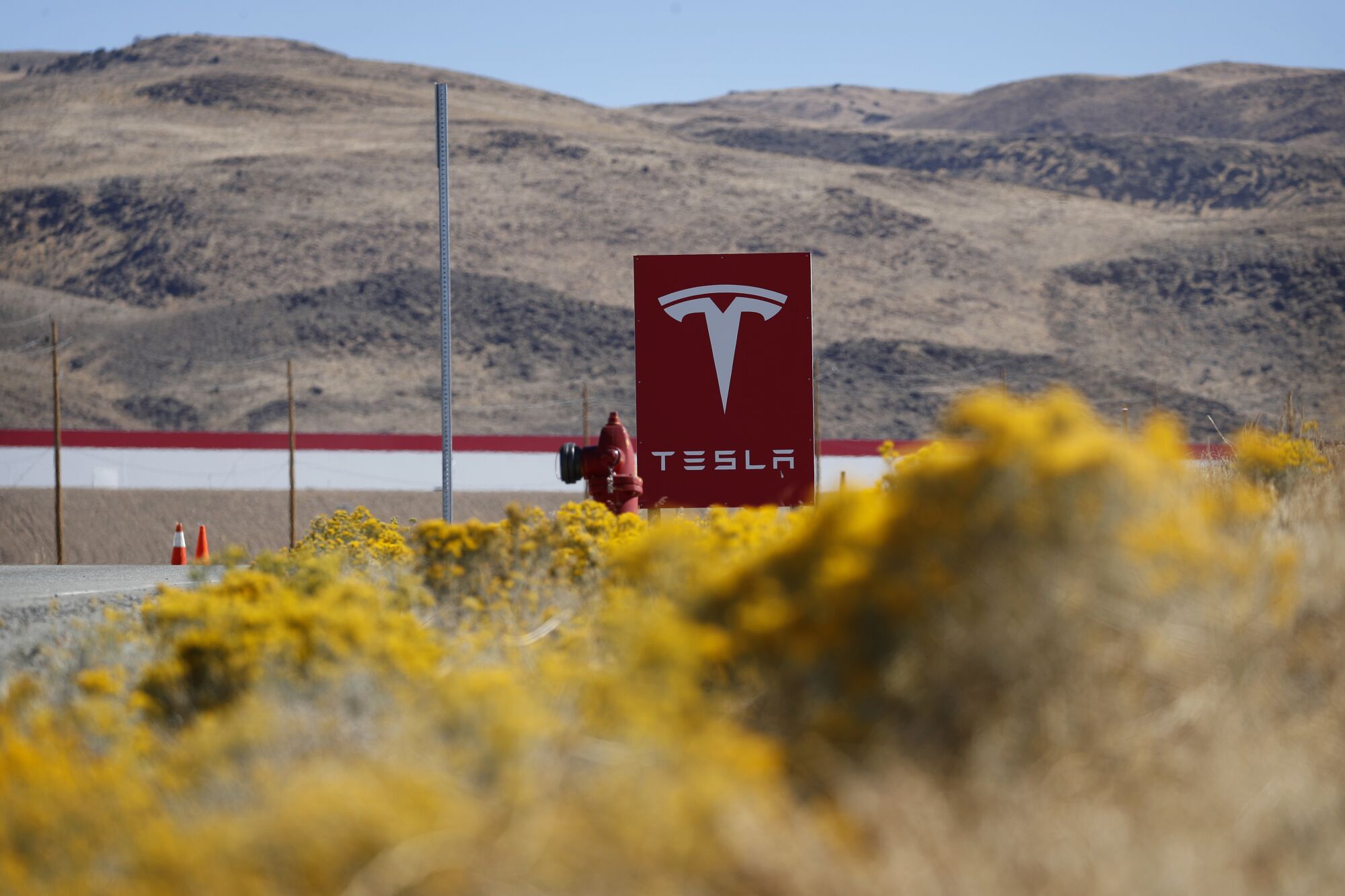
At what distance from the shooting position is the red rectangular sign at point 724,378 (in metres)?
9.85

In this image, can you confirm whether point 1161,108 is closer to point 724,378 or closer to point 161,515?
point 161,515

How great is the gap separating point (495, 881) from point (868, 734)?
4.12ft

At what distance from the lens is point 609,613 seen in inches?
225

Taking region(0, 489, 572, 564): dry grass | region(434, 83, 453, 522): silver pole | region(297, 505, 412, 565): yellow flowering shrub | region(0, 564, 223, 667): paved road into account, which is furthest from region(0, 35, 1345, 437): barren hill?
region(297, 505, 412, 565): yellow flowering shrub

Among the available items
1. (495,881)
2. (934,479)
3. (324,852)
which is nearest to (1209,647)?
(934,479)

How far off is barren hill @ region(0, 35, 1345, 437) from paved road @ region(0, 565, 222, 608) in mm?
36103

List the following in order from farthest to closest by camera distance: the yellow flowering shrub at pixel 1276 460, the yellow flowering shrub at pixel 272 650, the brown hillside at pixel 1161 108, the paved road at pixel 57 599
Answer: the brown hillside at pixel 1161 108, the yellow flowering shrub at pixel 1276 460, the paved road at pixel 57 599, the yellow flowering shrub at pixel 272 650

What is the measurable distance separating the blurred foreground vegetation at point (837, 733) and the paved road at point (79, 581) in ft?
16.5

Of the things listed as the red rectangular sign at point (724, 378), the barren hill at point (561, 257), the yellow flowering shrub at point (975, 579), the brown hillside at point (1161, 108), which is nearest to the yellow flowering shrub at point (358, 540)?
the red rectangular sign at point (724, 378)

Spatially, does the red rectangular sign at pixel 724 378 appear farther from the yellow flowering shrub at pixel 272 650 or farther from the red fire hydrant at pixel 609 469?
the yellow flowering shrub at pixel 272 650

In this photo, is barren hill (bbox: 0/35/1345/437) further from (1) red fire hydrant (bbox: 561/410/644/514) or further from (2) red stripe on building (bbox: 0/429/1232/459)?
(1) red fire hydrant (bbox: 561/410/644/514)

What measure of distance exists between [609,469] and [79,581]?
5805 millimetres

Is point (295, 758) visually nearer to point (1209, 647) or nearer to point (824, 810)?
point (824, 810)

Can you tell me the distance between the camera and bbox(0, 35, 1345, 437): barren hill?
2264 inches
